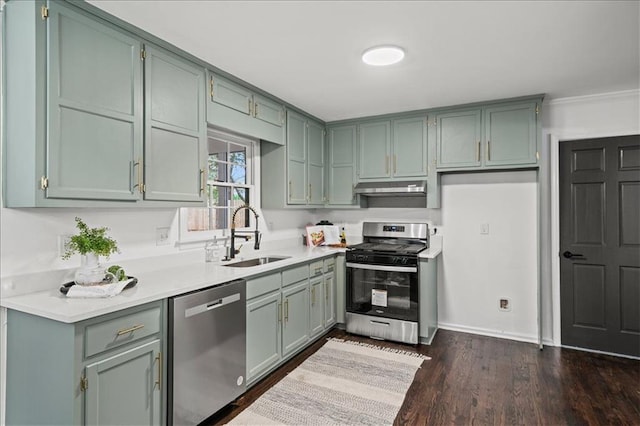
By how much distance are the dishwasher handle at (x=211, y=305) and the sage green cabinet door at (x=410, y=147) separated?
2.34 meters

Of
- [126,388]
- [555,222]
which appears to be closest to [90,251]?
[126,388]

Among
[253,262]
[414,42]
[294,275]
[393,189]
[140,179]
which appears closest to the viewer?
[140,179]

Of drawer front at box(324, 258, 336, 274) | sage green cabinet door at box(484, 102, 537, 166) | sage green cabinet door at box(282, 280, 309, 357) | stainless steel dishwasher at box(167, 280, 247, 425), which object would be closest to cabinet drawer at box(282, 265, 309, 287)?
sage green cabinet door at box(282, 280, 309, 357)

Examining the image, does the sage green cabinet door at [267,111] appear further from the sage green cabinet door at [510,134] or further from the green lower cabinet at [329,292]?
the sage green cabinet door at [510,134]

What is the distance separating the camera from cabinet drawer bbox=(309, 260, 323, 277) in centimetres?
344

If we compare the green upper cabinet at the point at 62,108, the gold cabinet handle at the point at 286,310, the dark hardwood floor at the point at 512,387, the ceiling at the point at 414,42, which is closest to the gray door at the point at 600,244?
the dark hardwood floor at the point at 512,387

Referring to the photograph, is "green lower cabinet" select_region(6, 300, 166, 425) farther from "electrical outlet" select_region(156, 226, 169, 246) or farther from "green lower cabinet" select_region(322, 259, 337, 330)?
"green lower cabinet" select_region(322, 259, 337, 330)

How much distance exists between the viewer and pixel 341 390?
2.66 metres

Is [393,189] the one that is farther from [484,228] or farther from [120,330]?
[120,330]

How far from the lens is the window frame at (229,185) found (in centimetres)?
282

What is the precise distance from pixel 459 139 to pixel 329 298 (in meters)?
2.10

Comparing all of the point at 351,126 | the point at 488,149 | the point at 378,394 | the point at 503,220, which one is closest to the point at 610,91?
the point at 488,149

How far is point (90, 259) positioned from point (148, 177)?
0.57 m

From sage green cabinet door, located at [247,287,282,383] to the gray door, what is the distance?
2.76m
